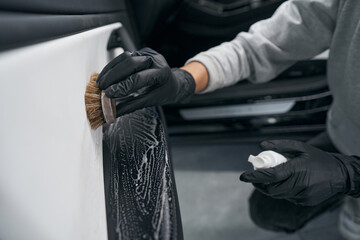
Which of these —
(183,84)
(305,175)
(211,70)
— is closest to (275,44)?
(211,70)

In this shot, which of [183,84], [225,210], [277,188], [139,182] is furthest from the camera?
[225,210]

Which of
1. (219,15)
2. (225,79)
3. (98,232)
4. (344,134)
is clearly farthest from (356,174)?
(219,15)

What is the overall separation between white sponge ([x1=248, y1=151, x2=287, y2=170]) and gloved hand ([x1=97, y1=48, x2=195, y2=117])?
0.79 feet

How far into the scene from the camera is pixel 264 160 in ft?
1.63

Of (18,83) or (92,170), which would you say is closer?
(18,83)

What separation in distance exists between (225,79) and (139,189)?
0.49m

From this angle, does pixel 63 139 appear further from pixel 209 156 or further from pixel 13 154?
pixel 209 156

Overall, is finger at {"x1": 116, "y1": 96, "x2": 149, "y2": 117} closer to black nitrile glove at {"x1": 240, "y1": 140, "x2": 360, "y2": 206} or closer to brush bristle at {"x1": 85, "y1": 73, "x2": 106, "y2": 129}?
brush bristle at {"x1": 85, "y1": 73, "x2": 106, "y2": 129}

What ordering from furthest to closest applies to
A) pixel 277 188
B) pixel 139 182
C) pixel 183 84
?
pixel 183 84 → pixel 277 188 → pixel 139 182

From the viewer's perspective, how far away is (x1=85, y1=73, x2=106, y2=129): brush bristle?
0.48 meters

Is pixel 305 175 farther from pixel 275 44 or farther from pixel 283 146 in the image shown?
pixel 275 44

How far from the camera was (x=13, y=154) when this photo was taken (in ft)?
0.94

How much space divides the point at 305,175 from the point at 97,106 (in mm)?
423

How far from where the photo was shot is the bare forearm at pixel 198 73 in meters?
0.79
